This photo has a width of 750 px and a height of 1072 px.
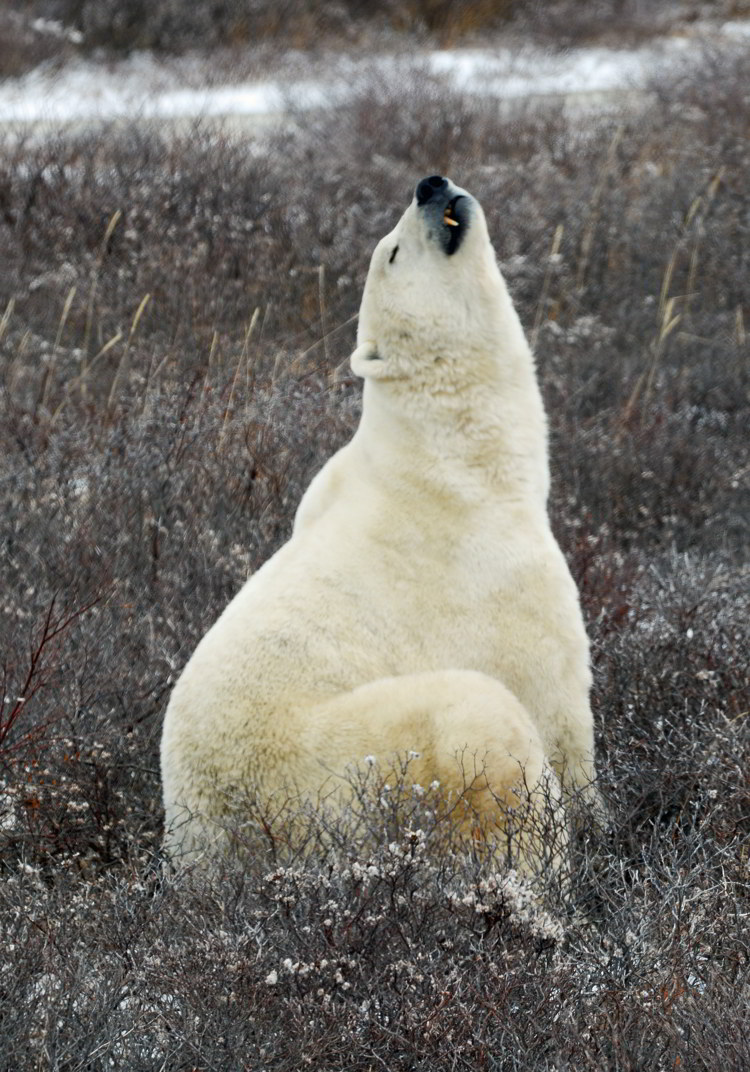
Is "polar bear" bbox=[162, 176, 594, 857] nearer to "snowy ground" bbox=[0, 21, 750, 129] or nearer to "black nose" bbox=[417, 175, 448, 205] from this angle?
"black nose" bbox=[417, 175, 448, 205]

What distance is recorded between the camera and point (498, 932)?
2.50 m

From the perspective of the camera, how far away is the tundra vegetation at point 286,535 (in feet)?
7.72

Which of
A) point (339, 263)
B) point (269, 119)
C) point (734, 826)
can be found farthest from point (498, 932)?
point (269, 119)

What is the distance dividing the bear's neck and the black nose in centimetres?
40

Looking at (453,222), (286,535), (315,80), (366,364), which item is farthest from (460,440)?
(315,80)

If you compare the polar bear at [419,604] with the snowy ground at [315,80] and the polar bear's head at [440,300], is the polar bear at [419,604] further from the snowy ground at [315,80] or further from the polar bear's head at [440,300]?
the snowy ground at [315,80]

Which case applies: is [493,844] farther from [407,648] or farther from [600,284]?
[600,284]

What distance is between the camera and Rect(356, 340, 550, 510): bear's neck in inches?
117

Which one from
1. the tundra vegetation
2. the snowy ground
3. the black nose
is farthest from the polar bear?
the snowy ground

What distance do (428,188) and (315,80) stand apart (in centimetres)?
1064

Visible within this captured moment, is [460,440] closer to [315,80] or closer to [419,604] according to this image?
[419,604]

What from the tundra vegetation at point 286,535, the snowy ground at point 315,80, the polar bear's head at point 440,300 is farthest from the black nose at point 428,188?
the snowy ground at point 315,80

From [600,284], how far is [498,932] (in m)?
6.36

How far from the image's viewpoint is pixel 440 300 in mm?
3057
